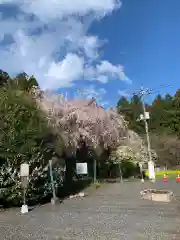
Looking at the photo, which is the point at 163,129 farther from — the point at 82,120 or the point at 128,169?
the point at 82,120

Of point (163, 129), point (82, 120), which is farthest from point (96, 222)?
point (163, 129)

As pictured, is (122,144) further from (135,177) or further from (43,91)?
(43,91)

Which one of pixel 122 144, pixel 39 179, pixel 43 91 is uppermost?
pixel 43 91

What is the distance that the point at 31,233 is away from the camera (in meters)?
9.73

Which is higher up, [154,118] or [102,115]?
[154,118]

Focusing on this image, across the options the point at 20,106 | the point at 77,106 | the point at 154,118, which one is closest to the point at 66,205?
the point at 20,106

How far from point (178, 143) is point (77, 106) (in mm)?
27193

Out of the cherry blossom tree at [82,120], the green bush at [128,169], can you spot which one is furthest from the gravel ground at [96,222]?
the green bush at [128,169]

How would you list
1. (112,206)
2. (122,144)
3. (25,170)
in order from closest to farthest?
(25,170), (112,206), (122,144)

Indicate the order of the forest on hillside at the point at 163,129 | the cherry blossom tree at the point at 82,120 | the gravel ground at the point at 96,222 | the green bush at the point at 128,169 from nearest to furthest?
the gravel ground at the point at 96,222 → the cherry blossom tree at the point at 82,120 → the green bush at the point at 128,169 → the forest on hillside at the point at 163,129

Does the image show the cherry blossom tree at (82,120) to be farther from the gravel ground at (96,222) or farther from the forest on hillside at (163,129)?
the gravel ground at (96,222)

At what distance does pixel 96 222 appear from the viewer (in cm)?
1121

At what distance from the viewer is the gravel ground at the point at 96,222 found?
9.20 metres

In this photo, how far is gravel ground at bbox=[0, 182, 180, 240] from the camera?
9.20m
